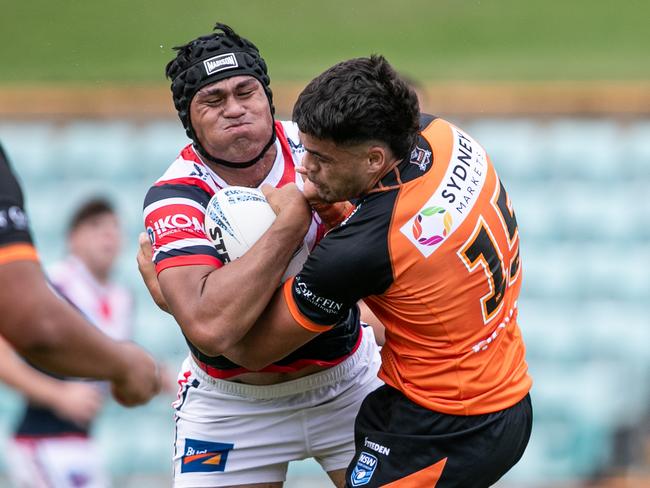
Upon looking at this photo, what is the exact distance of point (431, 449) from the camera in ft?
14.5

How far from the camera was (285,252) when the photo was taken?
4.39 meters

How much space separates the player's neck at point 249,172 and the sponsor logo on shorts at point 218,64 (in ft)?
1.28

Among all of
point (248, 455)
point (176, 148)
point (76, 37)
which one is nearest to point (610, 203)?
point (176, 148)

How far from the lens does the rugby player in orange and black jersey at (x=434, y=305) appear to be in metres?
4.18

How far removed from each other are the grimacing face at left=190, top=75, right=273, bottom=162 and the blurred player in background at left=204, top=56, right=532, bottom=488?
18.0 inches

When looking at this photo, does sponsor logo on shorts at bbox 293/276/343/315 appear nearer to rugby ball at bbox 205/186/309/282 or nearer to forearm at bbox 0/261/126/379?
rugby ball at bbox 205/186/309/282

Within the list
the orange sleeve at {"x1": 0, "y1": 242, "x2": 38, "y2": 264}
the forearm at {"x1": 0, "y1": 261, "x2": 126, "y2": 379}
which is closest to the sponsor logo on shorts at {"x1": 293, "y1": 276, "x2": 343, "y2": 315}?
the forearm at {"x1": 0, "y1": 261, "x2": 126, "y2": 379}

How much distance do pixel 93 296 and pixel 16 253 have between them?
5.87 m

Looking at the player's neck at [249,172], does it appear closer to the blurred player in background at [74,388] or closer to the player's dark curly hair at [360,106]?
the player's dark curly hair at [360,106]

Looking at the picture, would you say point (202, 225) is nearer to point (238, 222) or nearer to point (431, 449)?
point (238, 222)

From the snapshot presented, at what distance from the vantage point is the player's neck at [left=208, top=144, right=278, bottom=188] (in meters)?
4.93

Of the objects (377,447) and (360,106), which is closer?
(360,106)

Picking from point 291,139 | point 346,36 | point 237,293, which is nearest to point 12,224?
point 237,293

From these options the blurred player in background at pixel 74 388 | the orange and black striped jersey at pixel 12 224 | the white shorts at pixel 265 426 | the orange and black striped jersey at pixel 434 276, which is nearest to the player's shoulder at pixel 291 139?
the orange and black striped jersey at pixel 434 276
